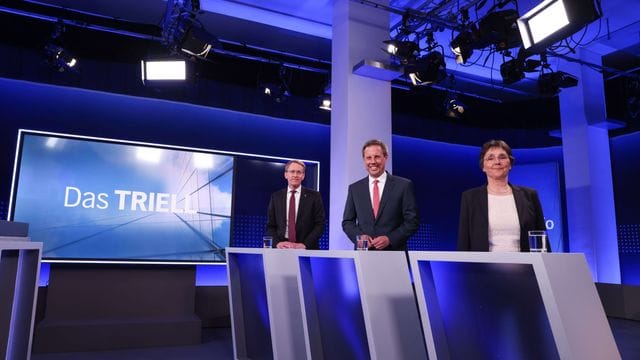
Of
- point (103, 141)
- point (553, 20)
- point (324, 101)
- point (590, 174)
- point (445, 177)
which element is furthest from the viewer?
point (445, 177)

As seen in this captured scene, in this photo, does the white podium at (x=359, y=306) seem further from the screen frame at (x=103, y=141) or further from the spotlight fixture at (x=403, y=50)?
the screen frame at (x=103, y=141)

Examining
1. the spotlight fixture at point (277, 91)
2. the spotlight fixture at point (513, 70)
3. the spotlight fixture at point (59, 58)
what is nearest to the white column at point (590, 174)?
the spotlight fixture at point (513, 70)

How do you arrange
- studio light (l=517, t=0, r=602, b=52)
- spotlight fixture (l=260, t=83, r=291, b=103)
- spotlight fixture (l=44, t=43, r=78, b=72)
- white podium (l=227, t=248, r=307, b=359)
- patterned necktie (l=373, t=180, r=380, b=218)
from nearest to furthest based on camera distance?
white podium (l=227, t=248, r=307, b=359)
patterned necktie (l=373, t=180, r=380, b=218)
studio light (l=517, t=0, r=602, b=52)
spotlight fixture (l=44, t=43, r=78, b=72)
spotlight fixture (l=260, t=83, r=291, b=103)

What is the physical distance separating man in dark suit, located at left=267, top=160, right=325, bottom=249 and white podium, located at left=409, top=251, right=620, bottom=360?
5.10 feet

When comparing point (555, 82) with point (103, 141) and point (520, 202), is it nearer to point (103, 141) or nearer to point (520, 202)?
point (520, 202)

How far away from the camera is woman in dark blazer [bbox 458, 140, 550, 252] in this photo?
6.75 feet

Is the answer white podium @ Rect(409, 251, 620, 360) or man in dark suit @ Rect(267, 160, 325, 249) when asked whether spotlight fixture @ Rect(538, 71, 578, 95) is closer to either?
man in dark suit @ Rect(267, 160, 325, 249)

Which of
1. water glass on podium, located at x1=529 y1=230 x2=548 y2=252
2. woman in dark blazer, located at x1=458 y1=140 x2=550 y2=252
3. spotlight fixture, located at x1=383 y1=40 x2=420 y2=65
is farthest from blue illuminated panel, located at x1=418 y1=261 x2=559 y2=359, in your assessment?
spotlight fixture, located at x1=383 y1=40 x2=420 y2=65

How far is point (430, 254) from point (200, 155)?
4.46m

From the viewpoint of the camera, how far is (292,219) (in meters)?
3.19

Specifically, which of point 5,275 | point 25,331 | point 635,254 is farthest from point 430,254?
point 635,254

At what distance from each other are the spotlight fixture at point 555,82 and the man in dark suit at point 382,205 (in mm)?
3605

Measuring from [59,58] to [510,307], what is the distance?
16.1 ft

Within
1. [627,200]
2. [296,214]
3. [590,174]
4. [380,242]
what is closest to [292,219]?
[296,214]
